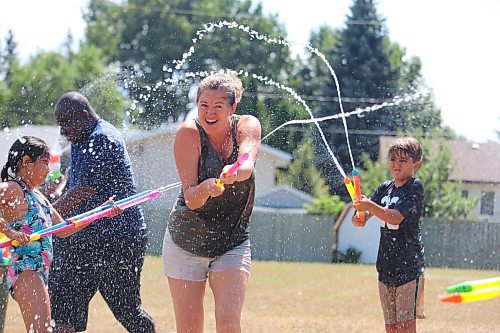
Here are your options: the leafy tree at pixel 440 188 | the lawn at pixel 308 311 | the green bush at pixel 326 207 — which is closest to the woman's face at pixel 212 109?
the lawn at pixel 308 311

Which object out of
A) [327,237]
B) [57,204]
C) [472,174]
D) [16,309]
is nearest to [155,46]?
[472,174]

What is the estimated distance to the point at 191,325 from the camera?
450 cm

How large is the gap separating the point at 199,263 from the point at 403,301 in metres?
→ 1.49

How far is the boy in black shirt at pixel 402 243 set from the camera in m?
5.45

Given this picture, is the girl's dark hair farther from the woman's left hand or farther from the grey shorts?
the woman's left hand

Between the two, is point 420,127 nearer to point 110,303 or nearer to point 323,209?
point 323,209

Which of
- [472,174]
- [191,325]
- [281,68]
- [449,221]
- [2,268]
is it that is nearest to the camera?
[191,325]

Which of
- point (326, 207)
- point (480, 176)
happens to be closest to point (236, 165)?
point (326, 207)

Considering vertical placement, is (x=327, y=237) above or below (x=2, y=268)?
below

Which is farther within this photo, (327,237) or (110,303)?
(327,237)

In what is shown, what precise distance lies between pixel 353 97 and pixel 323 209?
7857mm

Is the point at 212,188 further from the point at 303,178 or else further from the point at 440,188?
the point at 303,178

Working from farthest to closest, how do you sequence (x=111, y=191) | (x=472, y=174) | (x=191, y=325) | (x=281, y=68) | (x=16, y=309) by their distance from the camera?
(x=472, y=174) < (x=281, y=68) < (x=16, y=309) < (x=111, y=191) < (x=191, y=325)

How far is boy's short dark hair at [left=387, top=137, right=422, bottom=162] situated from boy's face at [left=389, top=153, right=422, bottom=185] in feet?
0.05
